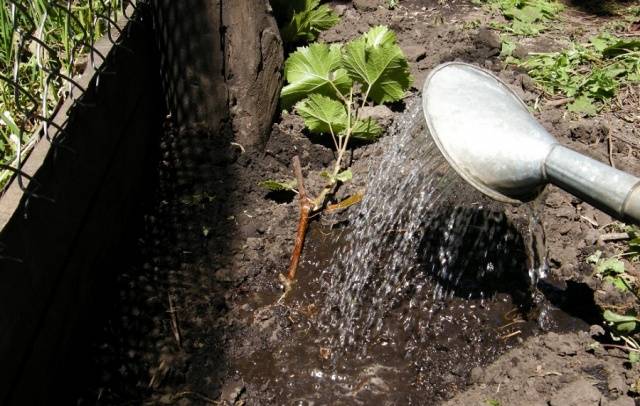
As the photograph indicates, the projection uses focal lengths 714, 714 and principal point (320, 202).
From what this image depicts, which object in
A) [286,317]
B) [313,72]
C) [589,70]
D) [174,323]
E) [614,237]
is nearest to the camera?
[174,323]

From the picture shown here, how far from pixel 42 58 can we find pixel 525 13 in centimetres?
256

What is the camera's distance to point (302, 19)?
3.47 metres

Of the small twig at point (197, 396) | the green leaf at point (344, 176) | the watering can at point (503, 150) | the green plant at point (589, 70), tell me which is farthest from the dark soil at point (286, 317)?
the watering can at point (503, 150)

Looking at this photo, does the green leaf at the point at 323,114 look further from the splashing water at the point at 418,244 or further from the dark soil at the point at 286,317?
the splashing water at the point at 418,244

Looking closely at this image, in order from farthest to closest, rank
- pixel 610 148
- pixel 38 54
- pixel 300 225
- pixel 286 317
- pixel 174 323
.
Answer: pixel 610 148, pixel 300 225, pixel 286 317, pixel 174 323, pixel 38 54

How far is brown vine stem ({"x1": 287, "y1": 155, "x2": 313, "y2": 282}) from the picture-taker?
2.72 m

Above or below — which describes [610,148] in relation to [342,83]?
below

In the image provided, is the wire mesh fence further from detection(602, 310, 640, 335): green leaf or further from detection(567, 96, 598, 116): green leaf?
detection(567, 96, 598, 116): green leaf

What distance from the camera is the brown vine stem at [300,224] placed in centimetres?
272

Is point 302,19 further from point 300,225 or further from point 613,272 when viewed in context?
point 613,272

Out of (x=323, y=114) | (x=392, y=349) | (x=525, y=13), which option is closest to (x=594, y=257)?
(x=392, y=349)

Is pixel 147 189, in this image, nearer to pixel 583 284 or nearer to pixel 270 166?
pixel 270 166

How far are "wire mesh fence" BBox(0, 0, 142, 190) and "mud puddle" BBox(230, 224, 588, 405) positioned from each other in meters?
0.96

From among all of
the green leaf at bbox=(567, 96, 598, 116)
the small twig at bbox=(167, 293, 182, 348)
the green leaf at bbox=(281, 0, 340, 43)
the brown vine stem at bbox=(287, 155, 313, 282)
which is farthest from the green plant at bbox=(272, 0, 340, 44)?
the small twig at bbox=(167, 293, 182, 348)
